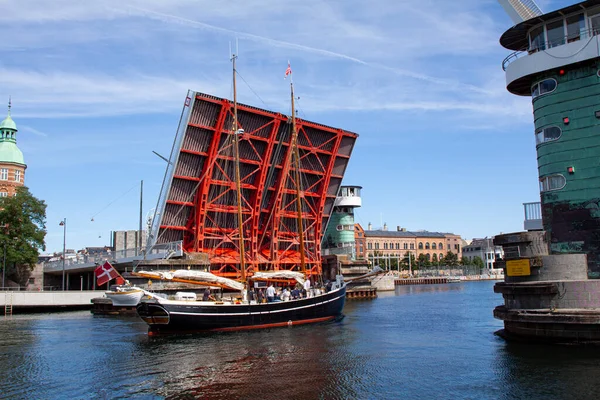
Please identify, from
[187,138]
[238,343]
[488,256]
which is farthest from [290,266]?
[488,256]

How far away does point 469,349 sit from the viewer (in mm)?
22250

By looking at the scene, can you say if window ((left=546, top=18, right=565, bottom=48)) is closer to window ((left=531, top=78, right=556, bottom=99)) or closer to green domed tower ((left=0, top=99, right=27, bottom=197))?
window ((left=531, top=78, right=556, bottom=99))

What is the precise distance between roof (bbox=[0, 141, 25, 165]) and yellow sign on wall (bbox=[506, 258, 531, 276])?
69.8 metres

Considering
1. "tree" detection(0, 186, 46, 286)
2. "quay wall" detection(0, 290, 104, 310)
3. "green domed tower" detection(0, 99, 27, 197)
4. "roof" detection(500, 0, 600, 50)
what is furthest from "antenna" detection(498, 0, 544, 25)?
"green domed tower" detection(0, 99, 27, 197)

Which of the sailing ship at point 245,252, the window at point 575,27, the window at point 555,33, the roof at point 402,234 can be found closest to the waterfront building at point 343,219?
the sailing ship at point 245,252

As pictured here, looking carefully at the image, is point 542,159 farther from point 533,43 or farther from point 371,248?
point 371,248

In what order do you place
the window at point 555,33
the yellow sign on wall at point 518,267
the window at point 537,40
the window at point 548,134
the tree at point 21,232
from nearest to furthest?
1. the yellow sign on wall at point 518,267
2. the window at point 548,134
3. the window at point 555,33
4. the window at point 537,40
5. the tree at point 21,232

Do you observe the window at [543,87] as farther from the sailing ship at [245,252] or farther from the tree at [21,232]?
the tree at [21,232]

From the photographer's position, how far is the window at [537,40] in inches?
865

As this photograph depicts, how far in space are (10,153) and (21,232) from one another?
74.2 ft

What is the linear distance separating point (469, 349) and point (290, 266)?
111 ft

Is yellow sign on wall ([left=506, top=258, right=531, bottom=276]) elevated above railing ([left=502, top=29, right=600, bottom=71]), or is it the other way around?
railing ([left=502, top=29, right=600, bottom=71])

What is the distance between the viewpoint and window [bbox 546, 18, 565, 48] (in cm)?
2144

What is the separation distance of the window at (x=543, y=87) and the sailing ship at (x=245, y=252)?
58.5ft
